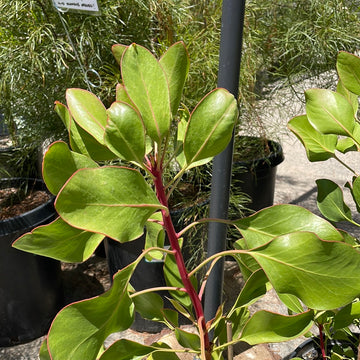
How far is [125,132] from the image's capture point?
1.11 feet

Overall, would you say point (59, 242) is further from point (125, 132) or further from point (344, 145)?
point (344, 145)

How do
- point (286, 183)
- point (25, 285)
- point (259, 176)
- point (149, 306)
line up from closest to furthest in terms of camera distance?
point (149, 306) < point (25, 285) < point (259, 176) < point (286, 183)

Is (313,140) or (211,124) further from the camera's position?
(313,140)

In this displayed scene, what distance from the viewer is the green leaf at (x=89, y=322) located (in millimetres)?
337

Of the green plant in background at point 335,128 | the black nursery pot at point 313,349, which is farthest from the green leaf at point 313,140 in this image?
the black nursery pot at point 313,349

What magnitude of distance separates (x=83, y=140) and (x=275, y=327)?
274 millimetres

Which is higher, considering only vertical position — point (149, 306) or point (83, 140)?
point (83, 140)

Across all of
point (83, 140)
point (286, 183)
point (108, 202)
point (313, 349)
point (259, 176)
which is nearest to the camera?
point (108, 202)

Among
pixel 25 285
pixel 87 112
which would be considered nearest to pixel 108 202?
pixel 87 112

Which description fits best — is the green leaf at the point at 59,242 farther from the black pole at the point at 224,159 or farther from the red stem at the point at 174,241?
the black pole at the point at 224,159

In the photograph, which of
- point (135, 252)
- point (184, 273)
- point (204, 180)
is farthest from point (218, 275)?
point (204, 180)

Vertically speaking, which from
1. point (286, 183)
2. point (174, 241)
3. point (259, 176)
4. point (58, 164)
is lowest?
point (286, 183)

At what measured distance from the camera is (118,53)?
457 millimetres

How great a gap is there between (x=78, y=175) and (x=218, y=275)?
49cm
